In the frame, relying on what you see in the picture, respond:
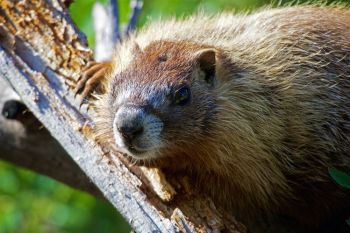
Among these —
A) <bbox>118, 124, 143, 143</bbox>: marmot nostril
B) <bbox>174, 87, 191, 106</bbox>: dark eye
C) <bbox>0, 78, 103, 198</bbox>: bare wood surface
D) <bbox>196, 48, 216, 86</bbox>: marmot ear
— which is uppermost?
<bbox>196, 48, 216, 86</bbox>: marmot ear

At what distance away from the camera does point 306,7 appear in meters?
7.38

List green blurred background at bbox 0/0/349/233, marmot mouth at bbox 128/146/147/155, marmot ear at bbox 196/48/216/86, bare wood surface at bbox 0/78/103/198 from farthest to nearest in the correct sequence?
green blurred background at bbox 0/0/349/233, bare wood surface at bbox 0/78/103/198, marmot ear at bbox 196/48/216/86, marmot mouth at bbox 128/146/147/155

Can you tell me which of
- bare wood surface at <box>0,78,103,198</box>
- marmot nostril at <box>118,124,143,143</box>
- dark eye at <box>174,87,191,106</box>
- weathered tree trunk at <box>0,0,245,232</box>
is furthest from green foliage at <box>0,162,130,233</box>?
marmot nostril at <box>118,124,143,143</box>

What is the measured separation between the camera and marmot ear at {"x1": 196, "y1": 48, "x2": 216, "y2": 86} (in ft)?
20.8

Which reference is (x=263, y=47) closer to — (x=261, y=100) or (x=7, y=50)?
(x=261, y=100)

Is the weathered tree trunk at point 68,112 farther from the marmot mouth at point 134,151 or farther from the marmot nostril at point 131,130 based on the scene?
the marmot nostril at point 131,130

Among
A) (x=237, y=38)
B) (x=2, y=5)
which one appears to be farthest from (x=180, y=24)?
(x=2, y=5)

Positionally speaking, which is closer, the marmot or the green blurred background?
the marmot

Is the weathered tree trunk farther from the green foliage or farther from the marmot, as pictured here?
the green foliage

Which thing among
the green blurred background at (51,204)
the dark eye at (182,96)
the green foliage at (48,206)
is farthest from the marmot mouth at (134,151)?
the green foliage at (48,206)

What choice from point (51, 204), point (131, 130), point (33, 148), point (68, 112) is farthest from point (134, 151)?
point (51, 204)

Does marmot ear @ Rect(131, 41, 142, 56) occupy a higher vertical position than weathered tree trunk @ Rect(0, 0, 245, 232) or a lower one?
higher

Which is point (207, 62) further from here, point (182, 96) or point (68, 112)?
point (68, 112)

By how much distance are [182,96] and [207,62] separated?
37 centimetres
